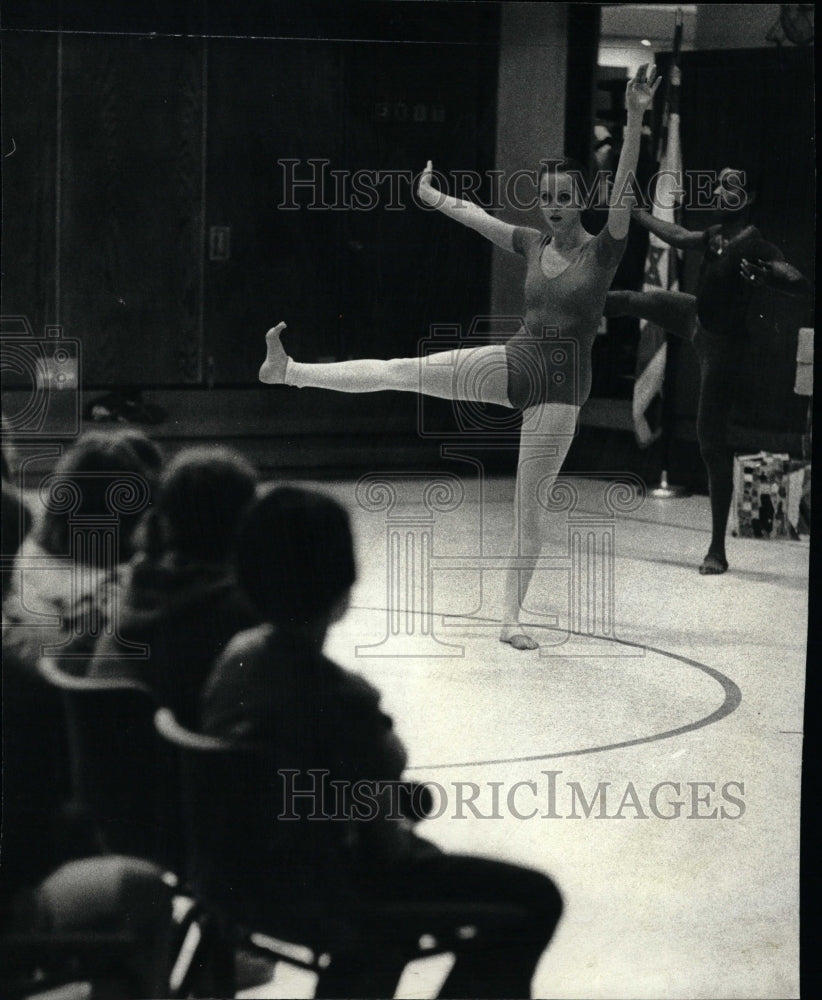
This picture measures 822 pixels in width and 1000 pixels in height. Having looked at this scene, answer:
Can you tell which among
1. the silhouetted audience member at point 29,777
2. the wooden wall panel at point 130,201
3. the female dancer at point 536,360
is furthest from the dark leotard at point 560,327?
the silhouetted audience member at point 29,777

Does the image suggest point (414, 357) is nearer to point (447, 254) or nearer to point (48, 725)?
point (447, 254)

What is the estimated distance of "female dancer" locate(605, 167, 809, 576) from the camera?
9.27 feet

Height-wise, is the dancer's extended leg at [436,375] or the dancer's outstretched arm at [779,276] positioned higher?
the dancer's outstretched arm at [779,276]

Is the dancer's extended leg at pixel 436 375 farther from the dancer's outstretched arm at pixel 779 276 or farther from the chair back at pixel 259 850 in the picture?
the chair back at pixel 259 850

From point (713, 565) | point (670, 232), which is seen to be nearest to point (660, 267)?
point (670, 232)

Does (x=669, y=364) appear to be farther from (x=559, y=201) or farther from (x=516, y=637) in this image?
(x=516, y=637)

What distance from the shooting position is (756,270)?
2.84 metres

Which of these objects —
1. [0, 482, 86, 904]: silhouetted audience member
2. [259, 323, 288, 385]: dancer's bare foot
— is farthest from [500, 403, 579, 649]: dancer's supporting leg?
[0, 482, 86, 904]: silhouetted audience member

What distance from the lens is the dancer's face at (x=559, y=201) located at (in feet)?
9.20

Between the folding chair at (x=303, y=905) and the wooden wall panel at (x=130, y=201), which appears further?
the folding chair at (x=303, y=905)

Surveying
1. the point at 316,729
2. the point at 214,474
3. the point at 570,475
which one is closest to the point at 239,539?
the point at 214,474

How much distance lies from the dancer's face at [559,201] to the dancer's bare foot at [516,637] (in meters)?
0.74

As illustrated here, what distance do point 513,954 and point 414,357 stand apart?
1.13m

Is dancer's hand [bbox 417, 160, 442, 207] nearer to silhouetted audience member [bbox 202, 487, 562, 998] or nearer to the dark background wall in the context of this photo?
the dark background wall
